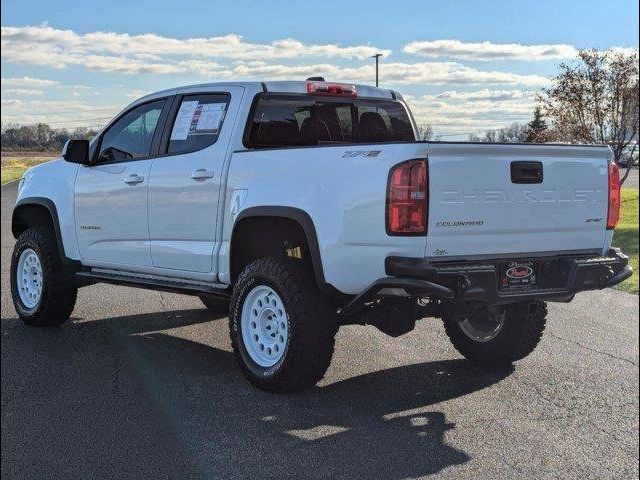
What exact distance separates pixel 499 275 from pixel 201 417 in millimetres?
1947

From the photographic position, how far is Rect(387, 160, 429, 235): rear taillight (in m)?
4.13

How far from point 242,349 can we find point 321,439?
1.21m

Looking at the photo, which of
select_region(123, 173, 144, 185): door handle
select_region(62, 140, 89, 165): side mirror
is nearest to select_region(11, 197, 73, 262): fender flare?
select_region(62, 140, 89, 165): side mirror

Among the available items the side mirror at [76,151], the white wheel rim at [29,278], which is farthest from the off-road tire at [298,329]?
the white wheel rim at [29,278]

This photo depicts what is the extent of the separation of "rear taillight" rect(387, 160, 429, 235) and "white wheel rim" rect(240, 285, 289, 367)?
3.80ft

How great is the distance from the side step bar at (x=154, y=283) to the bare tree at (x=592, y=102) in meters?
2.65

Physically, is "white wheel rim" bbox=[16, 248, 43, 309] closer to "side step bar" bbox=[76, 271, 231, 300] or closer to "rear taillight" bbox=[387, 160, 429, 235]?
"side step bar" bbox=[76, 271, 231, 300]

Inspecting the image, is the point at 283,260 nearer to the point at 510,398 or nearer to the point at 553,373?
the point at 510,398

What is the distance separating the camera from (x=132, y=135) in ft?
21.0

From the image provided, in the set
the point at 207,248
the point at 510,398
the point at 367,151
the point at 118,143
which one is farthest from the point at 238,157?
the point at 510,398

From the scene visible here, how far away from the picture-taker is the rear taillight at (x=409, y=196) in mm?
4129

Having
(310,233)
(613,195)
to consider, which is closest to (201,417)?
(310,233)

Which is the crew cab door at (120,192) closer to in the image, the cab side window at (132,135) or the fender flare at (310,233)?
the cab side window at (132,135)

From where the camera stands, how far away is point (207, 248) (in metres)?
5.55
